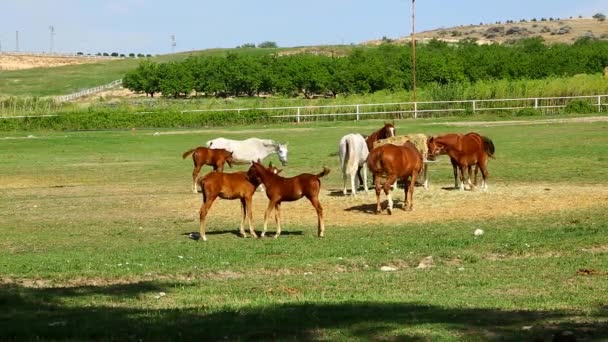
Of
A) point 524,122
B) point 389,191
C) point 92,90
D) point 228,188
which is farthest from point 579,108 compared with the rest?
point 92,90

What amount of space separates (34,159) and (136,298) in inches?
1175

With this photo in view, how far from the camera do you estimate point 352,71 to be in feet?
326

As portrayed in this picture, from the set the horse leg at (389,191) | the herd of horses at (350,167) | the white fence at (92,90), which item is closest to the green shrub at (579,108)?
the herd of horses at (350,167)

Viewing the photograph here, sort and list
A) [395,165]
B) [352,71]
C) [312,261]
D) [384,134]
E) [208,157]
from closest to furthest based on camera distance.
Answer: [312,261] → [395,165] → [208,157] → [384,134] → [352,71]

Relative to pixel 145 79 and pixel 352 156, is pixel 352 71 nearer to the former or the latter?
pixel 145 79

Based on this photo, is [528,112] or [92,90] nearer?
[528,112]

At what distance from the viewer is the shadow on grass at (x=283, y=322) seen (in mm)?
9594

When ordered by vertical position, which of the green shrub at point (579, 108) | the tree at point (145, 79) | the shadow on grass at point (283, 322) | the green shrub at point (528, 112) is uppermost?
the tree at point (145, 79)

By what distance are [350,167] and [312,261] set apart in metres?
9.54

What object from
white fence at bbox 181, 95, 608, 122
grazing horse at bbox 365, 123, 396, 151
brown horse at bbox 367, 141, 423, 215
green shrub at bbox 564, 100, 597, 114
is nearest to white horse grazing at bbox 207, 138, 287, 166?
grazing horse at bbox 365, 123, 396, 151

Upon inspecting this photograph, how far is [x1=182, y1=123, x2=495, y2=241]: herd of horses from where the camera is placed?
63.3 feet

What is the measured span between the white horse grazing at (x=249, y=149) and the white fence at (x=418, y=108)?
3442 cm

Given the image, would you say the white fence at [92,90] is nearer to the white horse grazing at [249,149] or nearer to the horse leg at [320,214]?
the white horse grazing at [249,149]

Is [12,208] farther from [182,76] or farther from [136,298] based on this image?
[182,76]
